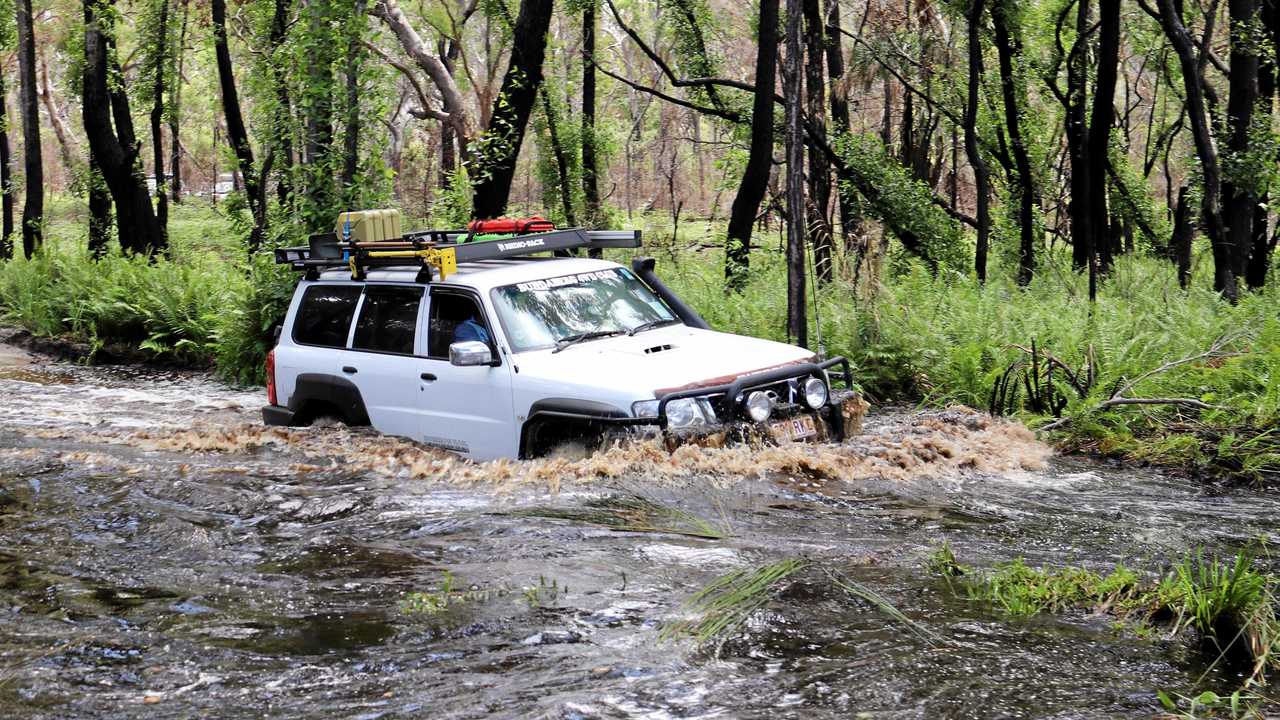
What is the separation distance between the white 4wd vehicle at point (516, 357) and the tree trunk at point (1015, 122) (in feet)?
32.9

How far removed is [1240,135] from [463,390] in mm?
12154

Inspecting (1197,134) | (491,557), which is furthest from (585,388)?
(1197,134)

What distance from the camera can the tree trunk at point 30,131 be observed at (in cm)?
2331

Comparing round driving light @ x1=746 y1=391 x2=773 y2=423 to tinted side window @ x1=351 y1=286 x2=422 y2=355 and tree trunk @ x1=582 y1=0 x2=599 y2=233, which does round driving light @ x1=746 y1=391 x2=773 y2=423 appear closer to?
tinted side window @ x1=351 y1=286 x2=422 y2=355

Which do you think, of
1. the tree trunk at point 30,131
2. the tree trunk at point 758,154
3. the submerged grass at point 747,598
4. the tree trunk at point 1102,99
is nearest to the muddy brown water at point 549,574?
the submerged grass at point 747,598

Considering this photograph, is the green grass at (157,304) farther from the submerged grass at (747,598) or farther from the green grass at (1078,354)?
the submerged grass at (747,598)

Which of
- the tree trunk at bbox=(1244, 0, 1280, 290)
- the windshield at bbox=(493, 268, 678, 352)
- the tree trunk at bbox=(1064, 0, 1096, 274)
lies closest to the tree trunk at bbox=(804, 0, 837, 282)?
the tree trunk at bbox=(1064, 0, 1096, 274)

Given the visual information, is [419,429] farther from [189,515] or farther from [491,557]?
[491,557]

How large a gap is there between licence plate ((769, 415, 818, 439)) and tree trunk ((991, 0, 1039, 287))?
10270mm

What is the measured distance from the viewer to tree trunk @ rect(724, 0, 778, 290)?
573 inches

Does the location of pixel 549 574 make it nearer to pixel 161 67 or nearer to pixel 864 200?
pixel 864 200

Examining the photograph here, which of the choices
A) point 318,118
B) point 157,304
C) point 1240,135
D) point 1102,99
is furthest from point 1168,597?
point 157,304

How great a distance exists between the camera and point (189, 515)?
24.2ft

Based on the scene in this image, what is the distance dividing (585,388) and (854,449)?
1.86 meters
